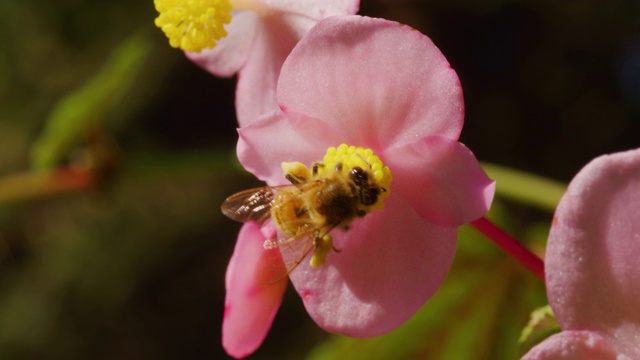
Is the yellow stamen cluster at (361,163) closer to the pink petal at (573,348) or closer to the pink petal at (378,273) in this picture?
the pink petal at (378,273)

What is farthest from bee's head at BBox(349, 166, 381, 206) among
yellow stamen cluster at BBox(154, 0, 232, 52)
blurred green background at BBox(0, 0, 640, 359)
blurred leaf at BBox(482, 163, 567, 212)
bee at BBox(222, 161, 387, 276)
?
blurred green background at BBox(0, 0, 640, 359)

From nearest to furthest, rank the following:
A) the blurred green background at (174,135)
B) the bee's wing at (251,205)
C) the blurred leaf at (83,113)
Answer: the bee's wing at (251,205), the blurred leaf at (83,113), the blurred green background at (174,135)

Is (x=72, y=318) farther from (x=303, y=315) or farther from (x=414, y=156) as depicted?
(x=414, y=156)

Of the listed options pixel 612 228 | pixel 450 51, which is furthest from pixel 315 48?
pixel 450 51

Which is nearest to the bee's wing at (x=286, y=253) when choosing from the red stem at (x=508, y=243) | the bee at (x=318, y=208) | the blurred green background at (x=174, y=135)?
the bee at (x=318, y=208)

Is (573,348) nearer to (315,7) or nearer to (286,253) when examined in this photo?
(286,253)

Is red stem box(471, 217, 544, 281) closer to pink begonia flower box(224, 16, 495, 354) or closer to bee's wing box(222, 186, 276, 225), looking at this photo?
pink begonia flower box(224, 16, 495, 354)

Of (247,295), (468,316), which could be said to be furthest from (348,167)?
(468,316)
